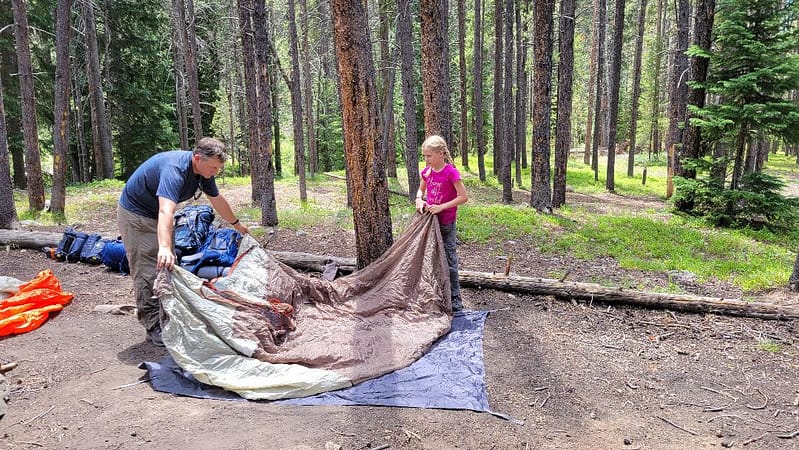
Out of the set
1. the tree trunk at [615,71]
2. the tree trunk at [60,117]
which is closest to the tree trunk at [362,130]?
the tree trunk at [60,117]

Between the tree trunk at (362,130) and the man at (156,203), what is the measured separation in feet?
4.99

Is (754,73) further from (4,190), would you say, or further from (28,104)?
(28,104)

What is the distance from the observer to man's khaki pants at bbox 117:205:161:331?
4.32 meters

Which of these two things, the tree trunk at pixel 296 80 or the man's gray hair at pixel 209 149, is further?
the tree trunk at pixel 296 80

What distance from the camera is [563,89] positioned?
1240 cm

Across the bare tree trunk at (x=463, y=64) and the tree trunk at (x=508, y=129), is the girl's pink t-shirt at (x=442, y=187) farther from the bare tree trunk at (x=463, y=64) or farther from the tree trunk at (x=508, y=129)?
the bare tree trunk at (x=463, y=64)

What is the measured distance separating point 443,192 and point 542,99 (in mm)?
6814

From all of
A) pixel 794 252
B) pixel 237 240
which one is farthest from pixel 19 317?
pixel 794 252

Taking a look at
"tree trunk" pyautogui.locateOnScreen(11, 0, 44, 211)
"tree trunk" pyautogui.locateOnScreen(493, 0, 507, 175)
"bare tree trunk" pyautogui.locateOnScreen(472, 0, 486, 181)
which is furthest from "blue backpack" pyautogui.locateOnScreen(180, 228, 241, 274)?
"bare tree trunk" pyautogui.locateOnScreen(472, 0, 486, 181)

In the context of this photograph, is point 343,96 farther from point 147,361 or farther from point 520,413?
point 520,413

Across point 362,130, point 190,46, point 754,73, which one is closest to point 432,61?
point 362,130

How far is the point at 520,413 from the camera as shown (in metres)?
3.49

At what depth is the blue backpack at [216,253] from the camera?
5.61 meters

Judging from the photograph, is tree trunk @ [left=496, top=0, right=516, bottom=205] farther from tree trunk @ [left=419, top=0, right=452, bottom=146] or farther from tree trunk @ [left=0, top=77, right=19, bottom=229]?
tree trunk @ [left=0, top=77, right=19, bottom=229]
